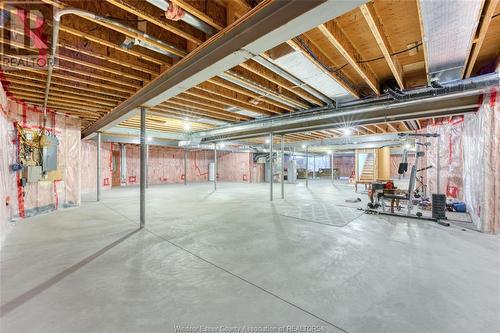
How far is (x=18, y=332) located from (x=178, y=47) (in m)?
2.81

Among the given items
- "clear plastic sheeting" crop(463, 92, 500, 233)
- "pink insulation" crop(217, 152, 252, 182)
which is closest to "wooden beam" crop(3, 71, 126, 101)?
"clear plastic sheeting" crop(463, 92, 500, 233)

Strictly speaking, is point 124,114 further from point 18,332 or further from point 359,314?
point 359,314

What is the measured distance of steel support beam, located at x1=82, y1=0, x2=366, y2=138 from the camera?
1.48m

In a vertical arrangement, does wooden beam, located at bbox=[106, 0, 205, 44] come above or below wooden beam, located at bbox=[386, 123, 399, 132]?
above

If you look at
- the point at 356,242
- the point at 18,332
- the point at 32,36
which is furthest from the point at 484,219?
the point at 32,36

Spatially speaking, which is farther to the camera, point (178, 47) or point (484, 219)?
point (484, 219)

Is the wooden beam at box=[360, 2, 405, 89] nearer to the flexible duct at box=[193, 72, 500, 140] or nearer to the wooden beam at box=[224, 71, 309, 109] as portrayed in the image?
the flexible duct at box=[193, 72, 500, 140]

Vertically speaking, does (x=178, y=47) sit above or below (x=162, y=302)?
above

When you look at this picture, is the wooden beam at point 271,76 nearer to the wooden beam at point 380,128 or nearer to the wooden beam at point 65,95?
the wooden beam at point 65,95

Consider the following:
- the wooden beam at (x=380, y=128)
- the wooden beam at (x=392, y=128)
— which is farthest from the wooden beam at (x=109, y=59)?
the wooden beam at (x=380, y=128)

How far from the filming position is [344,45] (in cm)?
246

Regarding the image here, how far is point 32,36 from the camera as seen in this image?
2229 millimetres

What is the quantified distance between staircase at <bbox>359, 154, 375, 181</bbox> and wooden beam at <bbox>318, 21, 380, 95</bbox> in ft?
29.6

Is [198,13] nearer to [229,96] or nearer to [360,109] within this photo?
[229,96]
